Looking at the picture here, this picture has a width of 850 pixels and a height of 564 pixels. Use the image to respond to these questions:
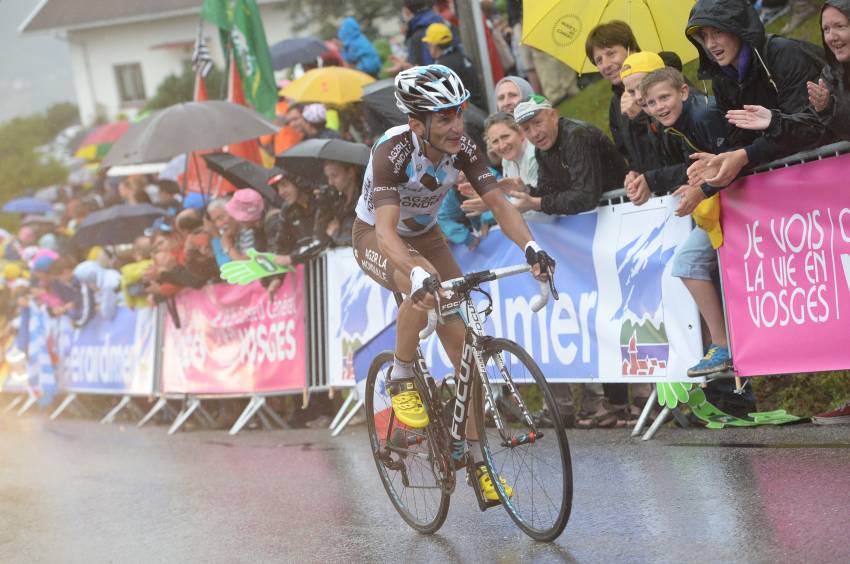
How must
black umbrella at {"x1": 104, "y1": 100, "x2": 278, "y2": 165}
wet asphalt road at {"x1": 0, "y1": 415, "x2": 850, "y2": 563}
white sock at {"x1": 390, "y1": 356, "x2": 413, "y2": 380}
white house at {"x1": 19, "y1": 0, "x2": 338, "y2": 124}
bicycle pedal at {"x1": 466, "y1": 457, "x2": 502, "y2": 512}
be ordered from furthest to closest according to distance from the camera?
1. white house at {"x1": 19, "y1": 0, "x2": 338, "y2": 124}
2. black umbrella at {"x1": 104, "y1": 100, "x2": 278, "y2": 165}
3. white sock at {"x1": 390, "y1": 356, "x2": 413, "y2": 380}
4. bicycle pedal at {"x1": 466, "y1": 457, "x2": 502, "y2": 512}
5. wet asphalt road at {"x1": 0, "y1": 415, "x2": 850, "y2": 563}

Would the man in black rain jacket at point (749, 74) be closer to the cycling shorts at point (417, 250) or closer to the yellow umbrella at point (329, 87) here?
the cycling shorts at point (417, 250)

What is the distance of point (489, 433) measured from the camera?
19.1ft

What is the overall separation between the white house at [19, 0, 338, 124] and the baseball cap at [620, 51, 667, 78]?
56335mm

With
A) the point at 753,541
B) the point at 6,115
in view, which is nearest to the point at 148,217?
the point at 753,541

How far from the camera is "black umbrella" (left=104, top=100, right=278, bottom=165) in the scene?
44.1 feet

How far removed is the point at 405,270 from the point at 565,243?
3.69 m

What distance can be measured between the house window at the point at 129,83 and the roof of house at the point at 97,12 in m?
2.48

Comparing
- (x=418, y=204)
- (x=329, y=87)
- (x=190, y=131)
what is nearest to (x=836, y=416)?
(x=418, y=204)

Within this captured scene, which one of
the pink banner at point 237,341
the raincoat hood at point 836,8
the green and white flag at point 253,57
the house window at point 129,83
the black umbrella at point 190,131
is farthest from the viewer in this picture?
the house window at point 129,83

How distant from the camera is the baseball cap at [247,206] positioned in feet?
42.3

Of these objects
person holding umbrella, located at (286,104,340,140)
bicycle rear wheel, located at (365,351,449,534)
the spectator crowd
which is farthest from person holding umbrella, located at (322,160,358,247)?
bicycle rear wheel, located at (365,351,449,534)

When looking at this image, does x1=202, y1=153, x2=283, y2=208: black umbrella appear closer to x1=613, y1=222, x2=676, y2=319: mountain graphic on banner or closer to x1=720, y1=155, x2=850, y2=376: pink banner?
x1=613, y1=222, x2=676, y2=319: mountain graphic on banner

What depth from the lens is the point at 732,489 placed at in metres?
6.45

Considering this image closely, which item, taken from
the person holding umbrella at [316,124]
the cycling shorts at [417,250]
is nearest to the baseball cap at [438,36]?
the person holding umbrella at [316,124]
